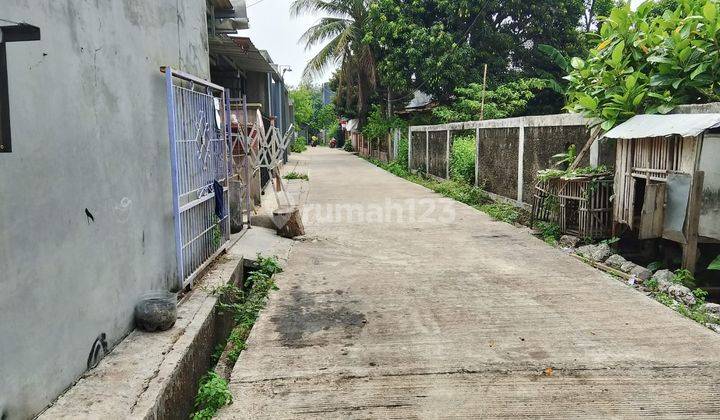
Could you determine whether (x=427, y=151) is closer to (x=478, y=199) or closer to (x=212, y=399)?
(x=478, y=199)

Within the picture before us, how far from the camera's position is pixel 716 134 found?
545cm

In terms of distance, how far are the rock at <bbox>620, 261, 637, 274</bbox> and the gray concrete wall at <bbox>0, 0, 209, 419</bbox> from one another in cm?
512

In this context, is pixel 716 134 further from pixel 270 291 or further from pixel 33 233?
pixel 33 233

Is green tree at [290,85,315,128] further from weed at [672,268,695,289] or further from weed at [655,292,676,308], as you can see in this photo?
weed at [655,292,676,308]

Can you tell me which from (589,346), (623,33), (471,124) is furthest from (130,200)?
(471,124)

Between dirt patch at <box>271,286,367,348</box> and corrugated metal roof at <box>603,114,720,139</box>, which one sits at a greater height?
corrugated metal roof at <box>603,114,720,139</box>

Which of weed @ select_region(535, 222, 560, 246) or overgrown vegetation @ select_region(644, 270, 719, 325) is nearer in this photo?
overgrown vegetation @ select_region(644, 270, 719, 325)

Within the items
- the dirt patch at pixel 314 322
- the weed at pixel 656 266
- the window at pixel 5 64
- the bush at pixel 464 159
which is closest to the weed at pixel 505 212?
the bush at pixel 464 159

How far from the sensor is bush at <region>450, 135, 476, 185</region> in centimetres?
1378

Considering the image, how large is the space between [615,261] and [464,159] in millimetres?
7755

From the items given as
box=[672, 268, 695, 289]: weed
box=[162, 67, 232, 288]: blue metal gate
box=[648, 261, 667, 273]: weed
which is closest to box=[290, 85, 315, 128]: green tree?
box=[162, 67, 232, 288]: blue metal gate

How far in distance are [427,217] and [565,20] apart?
14.5 metres

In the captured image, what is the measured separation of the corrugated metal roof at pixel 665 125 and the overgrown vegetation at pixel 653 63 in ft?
0.79

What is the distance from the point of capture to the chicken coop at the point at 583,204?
24.0ft
